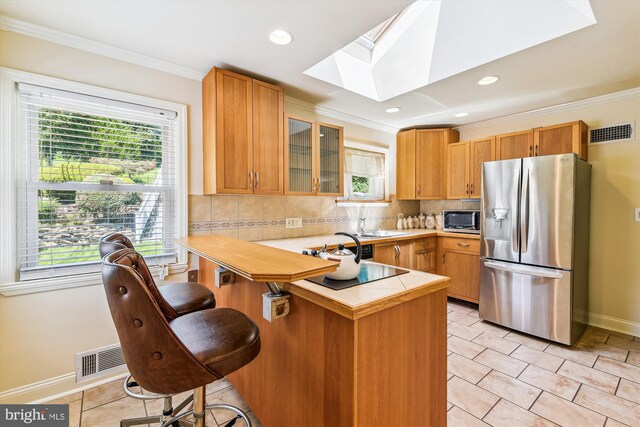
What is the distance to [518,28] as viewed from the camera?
197 cm

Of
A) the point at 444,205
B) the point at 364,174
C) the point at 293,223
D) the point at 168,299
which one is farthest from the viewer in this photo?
the point at 444,205

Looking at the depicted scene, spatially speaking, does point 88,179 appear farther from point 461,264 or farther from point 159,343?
point 461,264

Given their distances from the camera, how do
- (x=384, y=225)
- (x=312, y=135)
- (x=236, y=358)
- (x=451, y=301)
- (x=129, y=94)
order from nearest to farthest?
(x=236, y=358), (x=129, y=94), (x=312, y=135), (x=451, y=301), (x=384, y=225)

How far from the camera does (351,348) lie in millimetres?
976

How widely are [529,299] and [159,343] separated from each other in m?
3.20

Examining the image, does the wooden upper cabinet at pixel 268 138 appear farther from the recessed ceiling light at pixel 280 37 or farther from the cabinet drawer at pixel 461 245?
the cabinet drawer at pixel 461 245

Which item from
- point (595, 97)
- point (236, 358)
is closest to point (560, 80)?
point (595, 97)

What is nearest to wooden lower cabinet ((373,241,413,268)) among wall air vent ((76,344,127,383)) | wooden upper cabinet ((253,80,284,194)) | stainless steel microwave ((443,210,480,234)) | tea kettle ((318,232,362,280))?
stainless steel microwave ((443,210,480,234))

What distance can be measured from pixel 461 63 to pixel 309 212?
2.06m

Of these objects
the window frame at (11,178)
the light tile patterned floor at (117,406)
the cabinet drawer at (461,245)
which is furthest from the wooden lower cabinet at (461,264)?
the window frame at (11,178)

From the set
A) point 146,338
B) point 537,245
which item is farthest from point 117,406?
point 537,245

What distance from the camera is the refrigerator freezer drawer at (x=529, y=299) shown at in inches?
99.7

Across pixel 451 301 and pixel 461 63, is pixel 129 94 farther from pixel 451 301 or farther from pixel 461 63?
pixel 451 301

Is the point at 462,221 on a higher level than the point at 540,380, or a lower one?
higher
